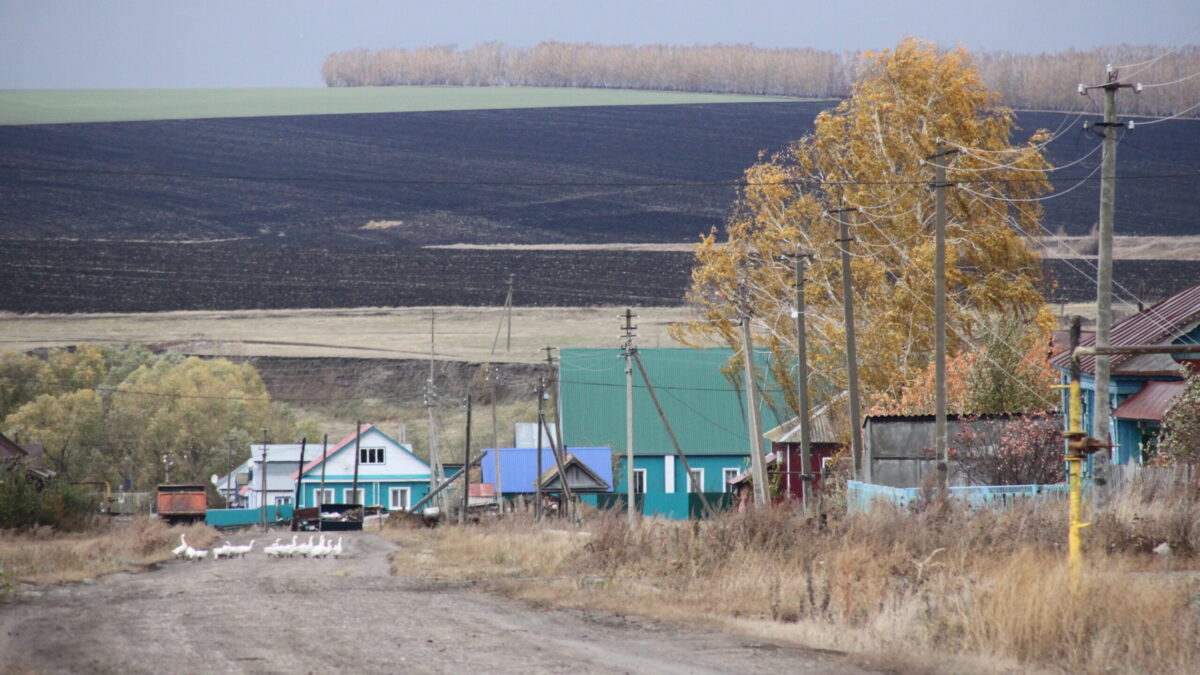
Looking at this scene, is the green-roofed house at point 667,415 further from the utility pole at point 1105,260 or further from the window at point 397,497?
the utility pole at point 1105,260

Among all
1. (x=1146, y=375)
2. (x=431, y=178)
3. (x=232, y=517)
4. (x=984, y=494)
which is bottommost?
(x=232, y=517)

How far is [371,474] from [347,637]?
63.7 meters

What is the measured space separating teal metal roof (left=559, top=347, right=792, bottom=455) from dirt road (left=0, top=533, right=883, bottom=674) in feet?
128

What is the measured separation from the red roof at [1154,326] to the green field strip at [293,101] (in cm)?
10762

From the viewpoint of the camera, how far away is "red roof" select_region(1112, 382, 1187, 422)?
24.5 m

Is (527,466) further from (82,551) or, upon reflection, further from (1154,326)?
(1154,326)

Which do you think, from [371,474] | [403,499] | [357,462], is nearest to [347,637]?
[357,462]

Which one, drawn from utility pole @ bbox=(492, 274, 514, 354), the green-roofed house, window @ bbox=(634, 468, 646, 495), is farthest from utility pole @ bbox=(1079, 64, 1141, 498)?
utility pole @ bbox=(492, 274, 514, 354)

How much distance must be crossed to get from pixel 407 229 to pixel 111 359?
108 feet

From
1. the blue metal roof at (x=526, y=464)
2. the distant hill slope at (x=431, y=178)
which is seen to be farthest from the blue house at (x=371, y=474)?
the distant hill slope at (x=431, y=178)

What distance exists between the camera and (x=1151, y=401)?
25.3 metres

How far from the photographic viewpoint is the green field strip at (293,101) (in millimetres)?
135375

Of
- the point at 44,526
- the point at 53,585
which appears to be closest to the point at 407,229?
the point at 44,526

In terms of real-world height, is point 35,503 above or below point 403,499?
above
